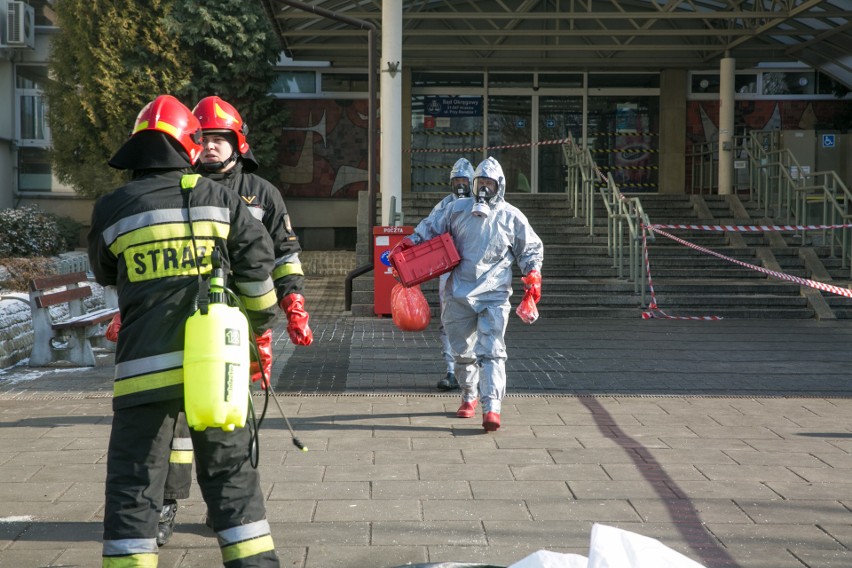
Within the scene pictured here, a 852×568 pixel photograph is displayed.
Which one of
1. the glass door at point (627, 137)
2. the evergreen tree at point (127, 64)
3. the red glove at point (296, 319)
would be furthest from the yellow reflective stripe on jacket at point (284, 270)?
the glass door at point (627, 137)

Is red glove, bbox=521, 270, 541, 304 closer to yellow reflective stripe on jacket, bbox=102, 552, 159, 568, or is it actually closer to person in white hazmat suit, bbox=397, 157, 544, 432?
person in white hazmat suit, bbox=397, 157, 544, 432

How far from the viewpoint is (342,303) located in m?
15.6

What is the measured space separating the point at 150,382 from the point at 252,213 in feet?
4.97

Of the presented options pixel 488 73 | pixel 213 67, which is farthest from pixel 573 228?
pixel 213 67

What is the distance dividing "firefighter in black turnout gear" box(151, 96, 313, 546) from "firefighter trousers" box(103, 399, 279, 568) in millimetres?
929

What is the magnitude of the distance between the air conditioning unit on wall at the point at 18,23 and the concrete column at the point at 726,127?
1394cm

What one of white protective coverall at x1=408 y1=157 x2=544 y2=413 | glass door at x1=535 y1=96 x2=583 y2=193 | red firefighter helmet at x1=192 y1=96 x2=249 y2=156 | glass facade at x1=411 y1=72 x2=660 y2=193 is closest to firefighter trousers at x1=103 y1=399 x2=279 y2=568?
red firefighter helmet at x1=192 y1=96 x2=249 y2=156

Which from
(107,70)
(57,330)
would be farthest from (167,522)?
(107,70)

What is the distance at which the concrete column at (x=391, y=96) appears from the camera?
1577 centimetres

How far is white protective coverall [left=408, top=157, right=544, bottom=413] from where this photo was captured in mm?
7027

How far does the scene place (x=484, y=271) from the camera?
7121 mm

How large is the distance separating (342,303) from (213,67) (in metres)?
6.23

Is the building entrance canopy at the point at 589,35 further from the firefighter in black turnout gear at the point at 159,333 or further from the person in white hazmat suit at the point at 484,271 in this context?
the firefighter in black turnout gear at the point at 159,333

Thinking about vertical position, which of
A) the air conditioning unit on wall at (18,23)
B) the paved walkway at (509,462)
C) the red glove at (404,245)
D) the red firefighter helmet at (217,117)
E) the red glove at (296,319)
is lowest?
the paved walkway at (509,462)
